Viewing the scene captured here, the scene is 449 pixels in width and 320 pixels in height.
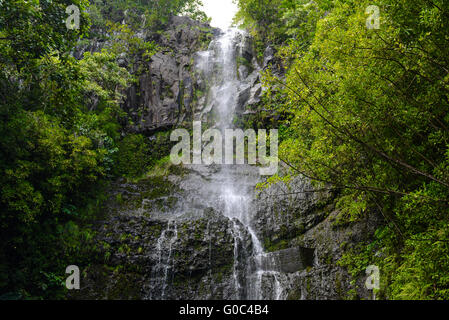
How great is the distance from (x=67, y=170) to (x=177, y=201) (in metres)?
4.57

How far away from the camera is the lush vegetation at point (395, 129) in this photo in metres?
4.32

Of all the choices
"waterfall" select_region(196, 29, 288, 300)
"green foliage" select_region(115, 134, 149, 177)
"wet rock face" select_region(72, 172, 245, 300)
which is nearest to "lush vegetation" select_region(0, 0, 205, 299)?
"wet rock face" select_region(72, 172, 245, 300)

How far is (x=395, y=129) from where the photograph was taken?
4.98 m

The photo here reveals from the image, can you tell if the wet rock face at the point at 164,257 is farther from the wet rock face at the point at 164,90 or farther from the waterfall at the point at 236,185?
the wet rock face at the point at 164,90

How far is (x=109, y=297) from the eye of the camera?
28.5 ft

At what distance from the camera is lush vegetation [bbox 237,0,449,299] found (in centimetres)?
432

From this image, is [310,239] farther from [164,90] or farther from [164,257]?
[164,90]

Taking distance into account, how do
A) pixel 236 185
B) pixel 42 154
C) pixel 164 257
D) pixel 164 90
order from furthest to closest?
pixel 164 90, pixel 236 185, pixel 164 257, pixel 42 154

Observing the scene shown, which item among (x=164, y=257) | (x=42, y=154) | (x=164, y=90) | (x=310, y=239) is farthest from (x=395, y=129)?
(x=164, y=90)

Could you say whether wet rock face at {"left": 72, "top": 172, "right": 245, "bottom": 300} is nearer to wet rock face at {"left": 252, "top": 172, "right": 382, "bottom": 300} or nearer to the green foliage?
wet rock face at {"left": 252, "top": 172, "right": 382, "bottom": 300}

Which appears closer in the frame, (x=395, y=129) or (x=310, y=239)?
(x=395, y=129)

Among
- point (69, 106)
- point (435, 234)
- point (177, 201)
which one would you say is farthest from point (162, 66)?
point (435, 234)

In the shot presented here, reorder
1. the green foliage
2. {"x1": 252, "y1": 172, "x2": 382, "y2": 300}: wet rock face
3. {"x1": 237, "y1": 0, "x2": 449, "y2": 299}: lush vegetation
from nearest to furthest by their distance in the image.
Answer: {"x1": 237, "y1": 0, "x2": 449, "y2": 299}: lush vegetation < {"x1": 252, "y1": 172, "x2": 382, "y2": 300}: wet rock face < the green foliage

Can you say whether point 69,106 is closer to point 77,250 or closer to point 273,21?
point 77,250
